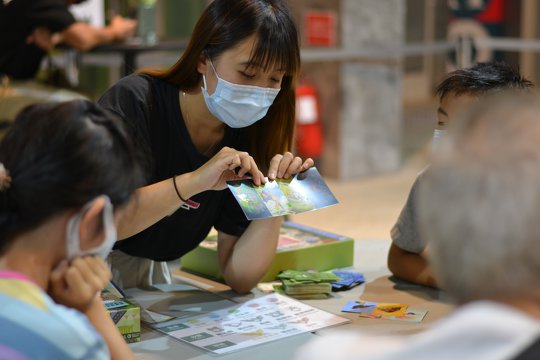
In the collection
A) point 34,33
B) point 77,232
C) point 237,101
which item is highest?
point 34,33

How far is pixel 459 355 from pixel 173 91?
1.56 meters

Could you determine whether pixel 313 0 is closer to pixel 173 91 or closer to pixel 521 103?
pixel 173 91

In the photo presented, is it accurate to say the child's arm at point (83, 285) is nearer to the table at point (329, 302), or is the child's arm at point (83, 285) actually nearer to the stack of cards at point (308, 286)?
the table at point (329, 302)

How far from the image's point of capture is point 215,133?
251cm

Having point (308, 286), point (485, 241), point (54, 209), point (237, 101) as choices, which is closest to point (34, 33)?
point (237, 101)

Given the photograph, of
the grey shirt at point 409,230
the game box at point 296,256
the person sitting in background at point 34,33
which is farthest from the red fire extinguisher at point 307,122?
the grey shirt at point 409,230

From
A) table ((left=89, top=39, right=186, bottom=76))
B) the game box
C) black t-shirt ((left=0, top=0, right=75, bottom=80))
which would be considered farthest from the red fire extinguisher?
the game box

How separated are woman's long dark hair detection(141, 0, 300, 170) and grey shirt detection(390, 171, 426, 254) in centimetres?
39

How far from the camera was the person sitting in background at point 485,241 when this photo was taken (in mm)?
1013

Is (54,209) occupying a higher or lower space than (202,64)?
lower

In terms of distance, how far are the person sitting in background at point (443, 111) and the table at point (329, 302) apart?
1.8 inches

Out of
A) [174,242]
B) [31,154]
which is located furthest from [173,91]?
[31,154]

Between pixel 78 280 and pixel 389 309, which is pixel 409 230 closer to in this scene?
pixel 389 309

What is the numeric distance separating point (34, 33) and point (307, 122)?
87.2 inches
